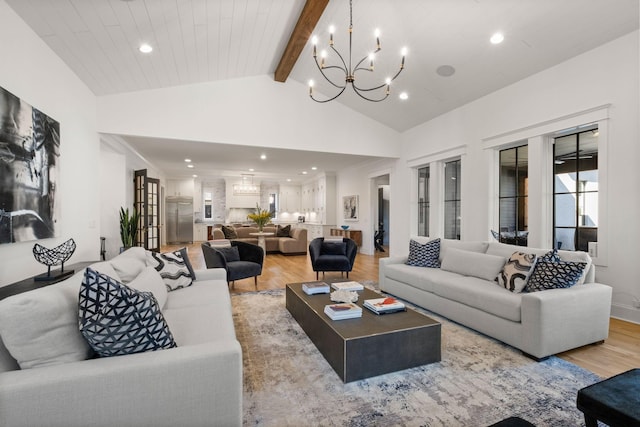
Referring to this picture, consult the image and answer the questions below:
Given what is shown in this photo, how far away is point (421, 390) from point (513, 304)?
1197 millimetres

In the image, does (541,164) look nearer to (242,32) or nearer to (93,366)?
(242,32)

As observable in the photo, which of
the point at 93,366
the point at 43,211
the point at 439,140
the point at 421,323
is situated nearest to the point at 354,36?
the point at 439,140

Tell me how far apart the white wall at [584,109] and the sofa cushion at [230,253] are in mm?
3952

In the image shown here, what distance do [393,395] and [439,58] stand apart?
14.2 feet

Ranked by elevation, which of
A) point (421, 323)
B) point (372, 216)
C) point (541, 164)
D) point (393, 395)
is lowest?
point (393, 395)

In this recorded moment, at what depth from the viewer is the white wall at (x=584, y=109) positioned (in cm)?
330

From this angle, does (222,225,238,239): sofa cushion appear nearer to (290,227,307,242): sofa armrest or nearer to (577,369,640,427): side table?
(290,227,307,242): sofa armrest

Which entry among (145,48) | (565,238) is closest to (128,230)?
(145,48)

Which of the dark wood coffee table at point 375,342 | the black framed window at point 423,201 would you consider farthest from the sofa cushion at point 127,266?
the black framed window at point 423,201

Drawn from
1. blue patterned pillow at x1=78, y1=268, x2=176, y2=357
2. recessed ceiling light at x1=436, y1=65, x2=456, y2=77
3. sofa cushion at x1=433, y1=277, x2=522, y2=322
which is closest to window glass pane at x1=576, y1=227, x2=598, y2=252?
sofa cushion at x1=433, y1=277, x2=522, y2=322

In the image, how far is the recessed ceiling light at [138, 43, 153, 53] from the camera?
3597 millimetres

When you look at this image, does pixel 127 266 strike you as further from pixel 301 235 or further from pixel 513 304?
pixel 301 235

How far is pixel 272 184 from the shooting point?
41.2ft

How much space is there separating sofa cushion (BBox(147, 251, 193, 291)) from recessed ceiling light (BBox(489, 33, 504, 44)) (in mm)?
4462
